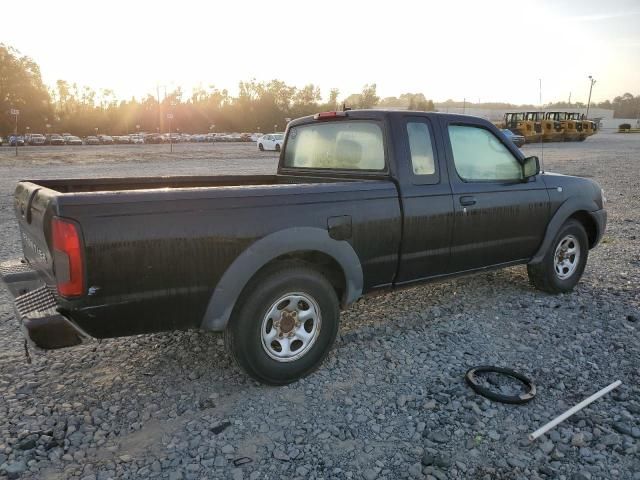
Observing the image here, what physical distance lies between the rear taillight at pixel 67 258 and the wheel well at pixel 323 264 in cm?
109

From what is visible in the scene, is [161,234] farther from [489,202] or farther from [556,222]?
[556,222]

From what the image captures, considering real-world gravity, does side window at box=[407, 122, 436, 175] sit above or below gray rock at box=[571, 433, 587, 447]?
above

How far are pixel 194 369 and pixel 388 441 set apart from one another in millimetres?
1571

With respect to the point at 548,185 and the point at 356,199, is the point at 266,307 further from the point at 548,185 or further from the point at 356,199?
the point at 548,185

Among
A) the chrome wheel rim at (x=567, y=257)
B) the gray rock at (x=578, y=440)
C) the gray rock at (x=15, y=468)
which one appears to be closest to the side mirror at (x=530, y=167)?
the chrome wheel rim at (x=567, y=257)

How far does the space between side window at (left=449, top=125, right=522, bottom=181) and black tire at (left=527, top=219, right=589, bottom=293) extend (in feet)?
2.92

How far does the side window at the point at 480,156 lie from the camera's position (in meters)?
4.39

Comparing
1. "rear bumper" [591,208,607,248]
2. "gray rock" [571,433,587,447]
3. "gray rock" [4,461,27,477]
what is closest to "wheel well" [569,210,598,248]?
"rear bumper" [591,208,607,248]

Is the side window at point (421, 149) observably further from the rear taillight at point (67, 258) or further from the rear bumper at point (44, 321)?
the rear bumper at point (44, 321)

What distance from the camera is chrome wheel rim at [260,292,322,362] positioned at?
133 inches

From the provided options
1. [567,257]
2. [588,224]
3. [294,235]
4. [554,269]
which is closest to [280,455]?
[294,235]

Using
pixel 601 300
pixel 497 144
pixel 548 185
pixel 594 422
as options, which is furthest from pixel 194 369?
pixel 601 300

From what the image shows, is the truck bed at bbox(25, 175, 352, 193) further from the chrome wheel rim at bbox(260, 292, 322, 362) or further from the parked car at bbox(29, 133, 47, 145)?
the parked car at bbox(29, 133, 47, 145)

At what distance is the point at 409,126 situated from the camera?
A: 4.08 m
